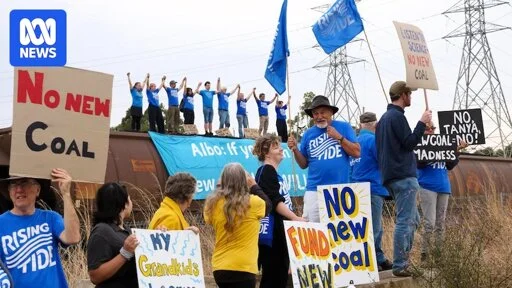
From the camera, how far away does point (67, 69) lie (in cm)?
563

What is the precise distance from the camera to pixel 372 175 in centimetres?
947

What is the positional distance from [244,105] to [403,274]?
16.6m

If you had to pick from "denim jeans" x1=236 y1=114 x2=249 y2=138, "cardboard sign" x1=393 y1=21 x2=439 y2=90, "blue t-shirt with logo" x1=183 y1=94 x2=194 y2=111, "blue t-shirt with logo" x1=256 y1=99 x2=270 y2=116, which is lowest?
"cardboard sign" x1=393 y1=21 x2=439 y2=90

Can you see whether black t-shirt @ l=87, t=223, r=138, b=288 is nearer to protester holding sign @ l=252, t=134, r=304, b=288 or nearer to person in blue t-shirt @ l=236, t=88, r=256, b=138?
protester holding sign @ l=252, t=134, r=304, b=288

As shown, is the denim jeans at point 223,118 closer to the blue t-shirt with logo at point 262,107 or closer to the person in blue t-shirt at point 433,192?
the blue t-shirt with logo at point 262,107

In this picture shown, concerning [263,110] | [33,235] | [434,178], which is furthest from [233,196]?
[263,110]

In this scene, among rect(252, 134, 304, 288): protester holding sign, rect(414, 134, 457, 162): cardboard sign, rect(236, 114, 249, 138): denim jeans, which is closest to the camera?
rect(252, 134, 304, 288): protester holding sign

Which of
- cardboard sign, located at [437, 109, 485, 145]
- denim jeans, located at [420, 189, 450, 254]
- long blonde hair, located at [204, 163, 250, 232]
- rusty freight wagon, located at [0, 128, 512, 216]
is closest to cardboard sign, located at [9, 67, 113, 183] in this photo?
long blonde hair, located at [204, 163, 250, 232]

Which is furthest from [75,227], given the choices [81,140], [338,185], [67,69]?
[338,185]

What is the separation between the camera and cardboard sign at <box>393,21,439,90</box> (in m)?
9.28

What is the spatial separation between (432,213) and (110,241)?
189 inches

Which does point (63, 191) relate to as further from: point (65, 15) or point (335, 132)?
point (335, 132)

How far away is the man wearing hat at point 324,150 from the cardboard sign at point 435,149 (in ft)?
5.57

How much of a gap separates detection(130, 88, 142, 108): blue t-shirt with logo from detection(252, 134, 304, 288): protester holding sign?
13.2 metres
